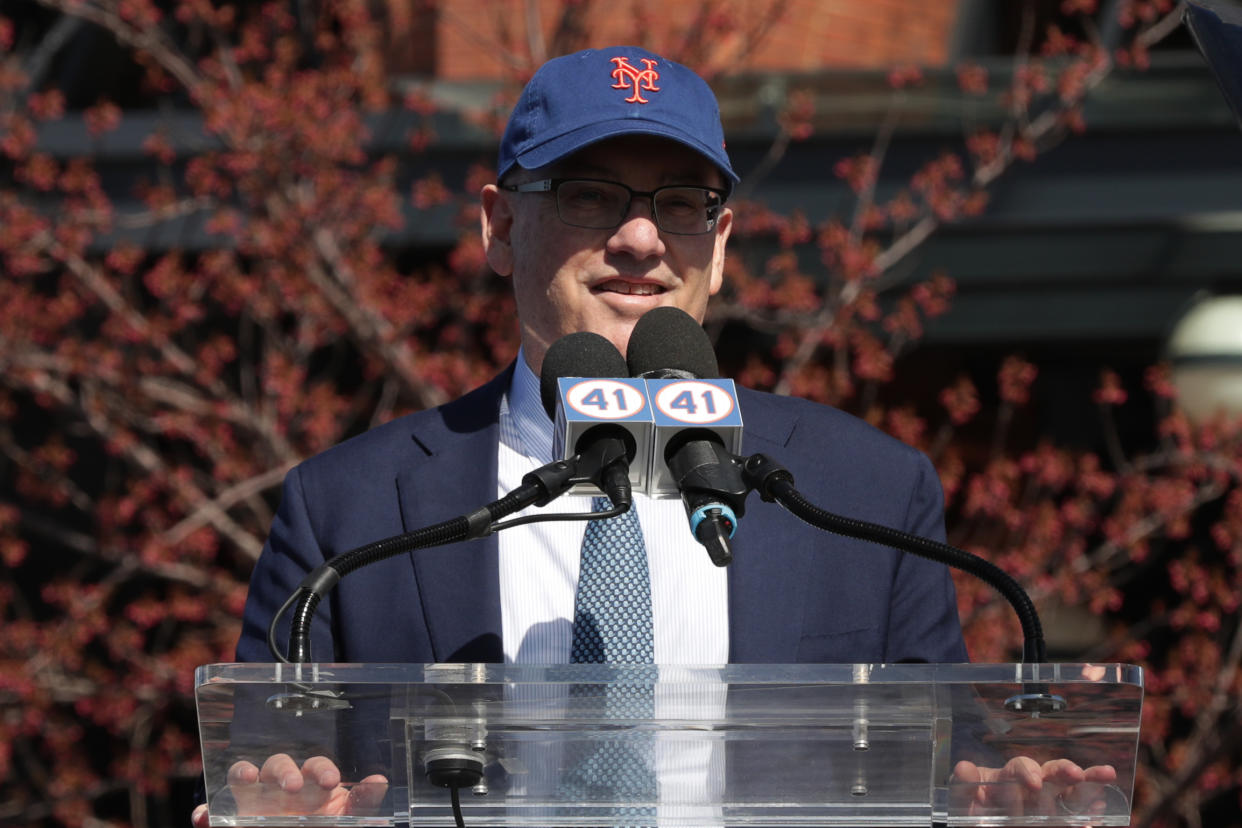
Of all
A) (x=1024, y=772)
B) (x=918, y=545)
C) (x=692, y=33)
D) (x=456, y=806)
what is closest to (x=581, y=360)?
(x=918, y=545)

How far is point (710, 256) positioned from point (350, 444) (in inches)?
26.6

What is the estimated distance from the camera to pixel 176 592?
612 centimetres

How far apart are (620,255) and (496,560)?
502mm

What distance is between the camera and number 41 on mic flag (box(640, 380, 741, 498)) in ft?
5.63

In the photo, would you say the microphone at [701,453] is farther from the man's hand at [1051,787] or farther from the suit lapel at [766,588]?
the suit lapel at [766,588]

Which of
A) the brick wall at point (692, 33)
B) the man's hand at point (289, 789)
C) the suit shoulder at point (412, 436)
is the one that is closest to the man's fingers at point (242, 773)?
the man's hand at point (289, 789)

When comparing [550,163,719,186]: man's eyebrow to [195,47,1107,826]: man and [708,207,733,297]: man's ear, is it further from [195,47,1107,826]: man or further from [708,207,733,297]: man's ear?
[708,207,733,297]: man's ear

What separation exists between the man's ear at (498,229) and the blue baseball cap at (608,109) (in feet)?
0.40

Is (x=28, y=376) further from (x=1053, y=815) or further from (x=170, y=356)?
(x=1053, y=815)

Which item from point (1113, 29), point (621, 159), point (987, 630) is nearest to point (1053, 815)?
point (621, 159)

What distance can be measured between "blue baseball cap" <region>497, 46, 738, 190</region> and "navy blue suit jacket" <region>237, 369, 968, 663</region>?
1.51 feet

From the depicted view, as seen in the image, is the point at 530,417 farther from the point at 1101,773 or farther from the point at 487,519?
the point at 1101,773

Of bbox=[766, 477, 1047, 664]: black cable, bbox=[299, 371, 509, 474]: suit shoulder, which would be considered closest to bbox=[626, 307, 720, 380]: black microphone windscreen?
bbox=[766, 477, 1047, 664]: black cable

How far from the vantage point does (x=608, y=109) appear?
8.04 ft
